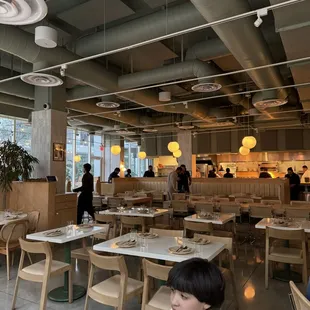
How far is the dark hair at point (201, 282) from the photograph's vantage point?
1.46 meters

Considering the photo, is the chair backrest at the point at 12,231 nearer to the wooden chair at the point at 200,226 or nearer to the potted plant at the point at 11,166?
the potted plant at the point at 11,166

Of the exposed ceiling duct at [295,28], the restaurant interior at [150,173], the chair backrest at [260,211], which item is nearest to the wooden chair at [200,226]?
the restaurant interior at [150,173]

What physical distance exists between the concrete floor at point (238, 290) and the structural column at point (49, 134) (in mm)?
2769

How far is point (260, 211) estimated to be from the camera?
20.2 feet

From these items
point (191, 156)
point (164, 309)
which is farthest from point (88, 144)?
point (164, 309)

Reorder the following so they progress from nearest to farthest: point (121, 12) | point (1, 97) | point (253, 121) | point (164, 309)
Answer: point (164, 309) → point (121, 12) → point (1, 97) → point (253, 121)

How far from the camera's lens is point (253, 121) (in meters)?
11.9

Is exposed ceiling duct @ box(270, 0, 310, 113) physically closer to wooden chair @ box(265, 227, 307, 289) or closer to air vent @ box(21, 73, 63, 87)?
wooden chair @ box(265, 227, 307, 289)

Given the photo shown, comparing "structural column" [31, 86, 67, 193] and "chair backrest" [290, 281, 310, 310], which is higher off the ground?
"structural column" [31, 86, 67, 193]

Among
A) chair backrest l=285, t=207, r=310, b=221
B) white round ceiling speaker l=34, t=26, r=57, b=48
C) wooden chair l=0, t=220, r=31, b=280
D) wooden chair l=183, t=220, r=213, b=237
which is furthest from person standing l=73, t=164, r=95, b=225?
chair backrest l=285, t=207, r=310, b=221

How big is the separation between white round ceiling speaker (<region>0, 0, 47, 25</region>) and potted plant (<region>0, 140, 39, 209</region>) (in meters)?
4.19

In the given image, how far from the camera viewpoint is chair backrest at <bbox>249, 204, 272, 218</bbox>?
19.9 ft

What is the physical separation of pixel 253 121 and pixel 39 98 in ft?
26.3

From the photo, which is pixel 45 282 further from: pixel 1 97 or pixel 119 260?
pixel 1 97
